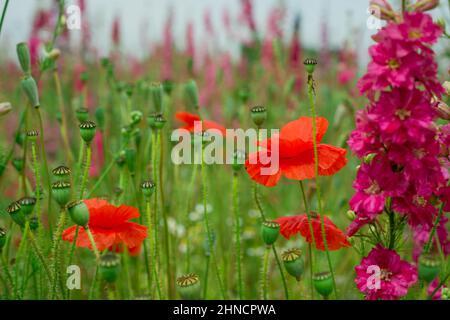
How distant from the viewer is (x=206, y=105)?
8.77 feet

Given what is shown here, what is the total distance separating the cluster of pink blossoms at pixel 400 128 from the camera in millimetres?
569

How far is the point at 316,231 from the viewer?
0.80 metres

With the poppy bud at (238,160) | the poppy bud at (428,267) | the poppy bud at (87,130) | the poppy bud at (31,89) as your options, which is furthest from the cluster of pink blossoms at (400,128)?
the poppy bud at (31,89)

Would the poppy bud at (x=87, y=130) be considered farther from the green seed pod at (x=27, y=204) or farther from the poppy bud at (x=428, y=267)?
the poppy bud at (x=428, y=267)

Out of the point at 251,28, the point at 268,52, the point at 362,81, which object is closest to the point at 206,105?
the point at 268,52

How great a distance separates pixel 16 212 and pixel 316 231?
0.42 metres

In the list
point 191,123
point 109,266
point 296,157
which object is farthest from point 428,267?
point 191,123

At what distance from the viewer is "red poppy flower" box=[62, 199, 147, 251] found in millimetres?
784

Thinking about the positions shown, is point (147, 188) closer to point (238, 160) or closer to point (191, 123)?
point (238, 160)

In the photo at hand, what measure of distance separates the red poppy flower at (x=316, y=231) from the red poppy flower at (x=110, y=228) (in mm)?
203

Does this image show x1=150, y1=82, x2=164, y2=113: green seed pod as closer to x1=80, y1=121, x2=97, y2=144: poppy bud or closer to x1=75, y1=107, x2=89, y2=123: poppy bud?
x1=75, y1=107, x2=89, y2=123: poppy bud

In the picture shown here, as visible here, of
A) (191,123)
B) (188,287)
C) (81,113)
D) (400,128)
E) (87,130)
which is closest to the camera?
(400,128)
